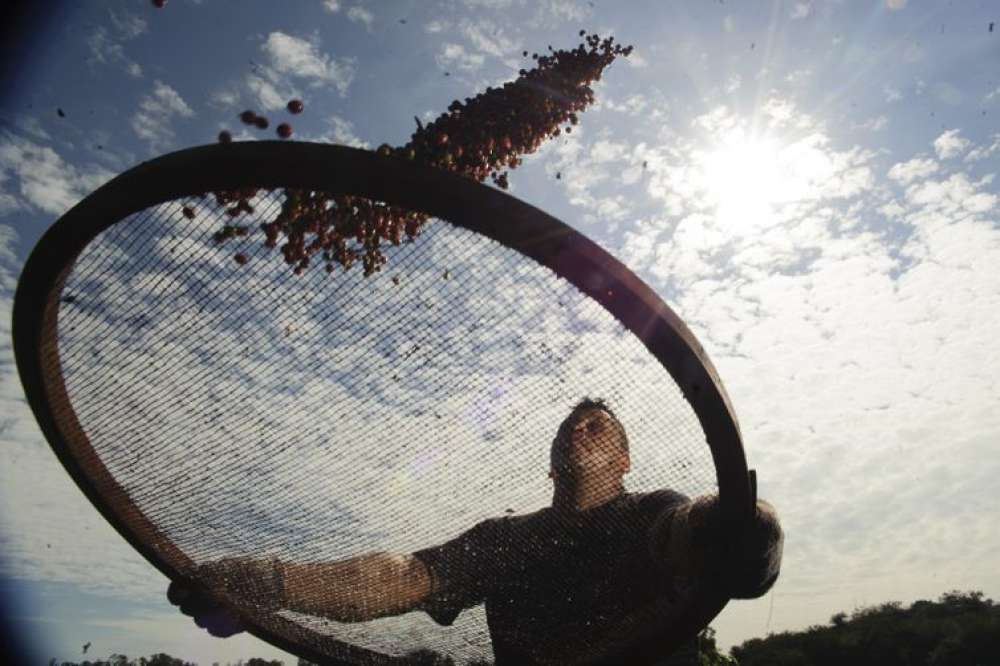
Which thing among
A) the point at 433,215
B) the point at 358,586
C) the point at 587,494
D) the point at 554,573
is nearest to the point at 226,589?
the point at 358,586

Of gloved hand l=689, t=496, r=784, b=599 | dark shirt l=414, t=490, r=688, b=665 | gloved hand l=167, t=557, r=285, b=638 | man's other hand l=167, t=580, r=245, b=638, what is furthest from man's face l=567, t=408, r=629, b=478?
man's other hand l=167, t=580, r=245, b=638

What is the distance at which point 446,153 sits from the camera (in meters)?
A: 2.94

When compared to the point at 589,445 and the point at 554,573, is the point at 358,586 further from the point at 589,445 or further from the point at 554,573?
the point at 589,445

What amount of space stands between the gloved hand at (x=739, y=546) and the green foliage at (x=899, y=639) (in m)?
42.0

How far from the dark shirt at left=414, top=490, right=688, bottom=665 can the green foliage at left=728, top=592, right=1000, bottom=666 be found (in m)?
41.6

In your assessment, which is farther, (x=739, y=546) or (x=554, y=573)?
(x=554, y=573)

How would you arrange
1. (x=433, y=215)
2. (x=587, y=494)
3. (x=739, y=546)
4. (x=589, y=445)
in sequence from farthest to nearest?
(x=587, y=494) → (x=589, y=445) → (x=739, y=546) → (x=433, y=215)

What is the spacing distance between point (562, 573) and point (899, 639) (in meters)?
54.3

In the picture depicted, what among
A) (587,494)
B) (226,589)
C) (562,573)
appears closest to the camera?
(587,494)

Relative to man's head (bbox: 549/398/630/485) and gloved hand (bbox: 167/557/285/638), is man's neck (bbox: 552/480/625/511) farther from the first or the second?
gloved hand (bbox: 167/557/285/638)

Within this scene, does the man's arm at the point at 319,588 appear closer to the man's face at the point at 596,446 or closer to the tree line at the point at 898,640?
the man's face at the point at 596,446

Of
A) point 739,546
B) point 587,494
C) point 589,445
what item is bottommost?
point 739,546

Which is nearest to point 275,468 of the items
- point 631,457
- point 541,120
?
point 631,457

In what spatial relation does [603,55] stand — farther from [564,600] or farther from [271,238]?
[564,600]
